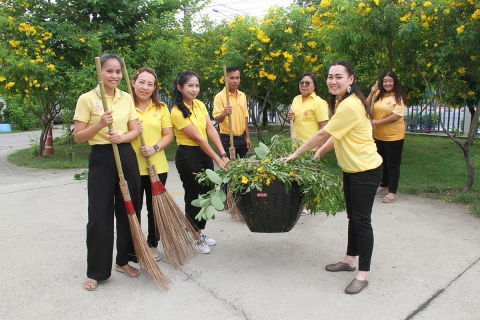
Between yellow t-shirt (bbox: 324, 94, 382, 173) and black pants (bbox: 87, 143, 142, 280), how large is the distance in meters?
1.57

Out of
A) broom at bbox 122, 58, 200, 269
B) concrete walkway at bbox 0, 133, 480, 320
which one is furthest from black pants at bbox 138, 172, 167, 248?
concrete walkway at bbox 0, 133, 480, 320

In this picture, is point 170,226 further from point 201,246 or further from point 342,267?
point 342,267

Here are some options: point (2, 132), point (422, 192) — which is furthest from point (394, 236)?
point (2, 132)

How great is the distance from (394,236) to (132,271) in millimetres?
2624

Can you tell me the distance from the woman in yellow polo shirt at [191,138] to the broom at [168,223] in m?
0.26

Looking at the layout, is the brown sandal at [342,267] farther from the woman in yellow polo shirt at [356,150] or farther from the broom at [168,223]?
the broom at [168,223]

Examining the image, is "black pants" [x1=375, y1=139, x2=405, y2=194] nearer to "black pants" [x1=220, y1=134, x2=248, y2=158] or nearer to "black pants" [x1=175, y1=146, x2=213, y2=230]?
"black pants" [x1=220, y1=134, x2=248, y2=158]

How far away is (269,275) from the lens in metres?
3.63

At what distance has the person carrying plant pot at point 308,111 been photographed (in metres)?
4.96

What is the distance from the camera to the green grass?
6105mm

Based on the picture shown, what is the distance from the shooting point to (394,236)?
176 inches

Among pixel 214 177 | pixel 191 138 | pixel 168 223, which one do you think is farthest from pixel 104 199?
pixel 191 138

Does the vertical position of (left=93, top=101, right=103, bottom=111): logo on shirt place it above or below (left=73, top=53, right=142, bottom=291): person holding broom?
above

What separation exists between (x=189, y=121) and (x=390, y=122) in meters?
2.98
